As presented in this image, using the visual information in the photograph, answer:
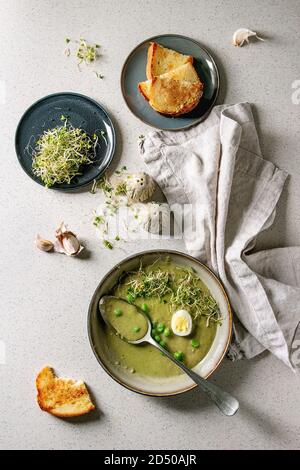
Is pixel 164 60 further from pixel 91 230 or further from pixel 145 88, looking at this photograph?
pixel 91 230

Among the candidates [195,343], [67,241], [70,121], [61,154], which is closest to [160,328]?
[195,343]

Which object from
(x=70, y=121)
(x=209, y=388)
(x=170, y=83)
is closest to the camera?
(x=209, y=388)

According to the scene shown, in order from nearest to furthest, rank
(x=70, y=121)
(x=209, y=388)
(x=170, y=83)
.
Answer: (x=209, y=388) < (x=170, y=83) < (x=70, y=121)

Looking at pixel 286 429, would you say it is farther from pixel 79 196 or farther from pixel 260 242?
pixel 79 196

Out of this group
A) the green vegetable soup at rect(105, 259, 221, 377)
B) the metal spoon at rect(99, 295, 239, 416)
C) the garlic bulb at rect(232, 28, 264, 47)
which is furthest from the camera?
the garlic bulb at rect(232, 28, 264, 47)

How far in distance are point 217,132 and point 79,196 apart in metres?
0.59

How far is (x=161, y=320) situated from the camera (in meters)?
2.29

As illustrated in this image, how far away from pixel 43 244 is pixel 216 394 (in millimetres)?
860

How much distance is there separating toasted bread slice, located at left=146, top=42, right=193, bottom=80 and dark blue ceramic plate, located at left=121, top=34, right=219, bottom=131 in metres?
0.05

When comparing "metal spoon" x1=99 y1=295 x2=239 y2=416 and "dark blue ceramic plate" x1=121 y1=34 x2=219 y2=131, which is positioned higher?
"dark blue ceramic plate" x1=121 y1=34 x2=219 y2=131

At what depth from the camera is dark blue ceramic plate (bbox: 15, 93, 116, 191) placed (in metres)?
2.36

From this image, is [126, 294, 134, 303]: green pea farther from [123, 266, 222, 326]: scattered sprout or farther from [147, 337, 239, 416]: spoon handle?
[147, 337, 239, 416]: spoon handle

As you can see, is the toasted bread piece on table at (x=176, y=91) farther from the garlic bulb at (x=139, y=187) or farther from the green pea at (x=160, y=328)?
the green pea at (x=160, y=328)

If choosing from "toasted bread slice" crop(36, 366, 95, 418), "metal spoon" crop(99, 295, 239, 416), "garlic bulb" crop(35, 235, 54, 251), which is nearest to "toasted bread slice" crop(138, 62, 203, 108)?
"garlic bulb" crop(35, 235, 54, 251)
